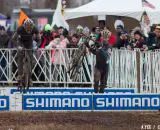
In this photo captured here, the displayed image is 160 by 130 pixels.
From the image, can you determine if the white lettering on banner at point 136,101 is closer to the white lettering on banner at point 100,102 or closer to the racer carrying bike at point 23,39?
the white lettering on banner at point 100,102

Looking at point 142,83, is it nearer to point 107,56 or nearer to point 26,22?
point 107,56

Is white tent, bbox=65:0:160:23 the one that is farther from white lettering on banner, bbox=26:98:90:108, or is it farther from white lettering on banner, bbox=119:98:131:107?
white lettering on banner, bbox=26:98:90:108

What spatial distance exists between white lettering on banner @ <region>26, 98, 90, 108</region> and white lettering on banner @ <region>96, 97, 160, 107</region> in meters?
0.32

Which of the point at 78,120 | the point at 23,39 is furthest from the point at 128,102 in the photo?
the point at 23,39

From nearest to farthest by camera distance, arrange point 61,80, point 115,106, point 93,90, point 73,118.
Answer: point 73,118 < point 115,106 < point 93,90 < point 61,80

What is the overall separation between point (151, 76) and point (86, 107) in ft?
12.8

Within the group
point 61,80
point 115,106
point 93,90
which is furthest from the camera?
point 61,80

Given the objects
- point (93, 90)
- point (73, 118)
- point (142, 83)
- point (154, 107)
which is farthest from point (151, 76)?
point (73, 118)

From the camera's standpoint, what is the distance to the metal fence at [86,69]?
1830 centimetres

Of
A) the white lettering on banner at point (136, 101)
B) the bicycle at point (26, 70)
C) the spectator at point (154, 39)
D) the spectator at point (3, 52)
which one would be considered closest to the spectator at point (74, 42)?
the spectator at point (3, 52)

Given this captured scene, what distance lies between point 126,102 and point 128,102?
43mm

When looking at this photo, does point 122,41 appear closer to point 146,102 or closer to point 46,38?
point 46,38

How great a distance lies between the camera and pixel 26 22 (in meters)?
18.2

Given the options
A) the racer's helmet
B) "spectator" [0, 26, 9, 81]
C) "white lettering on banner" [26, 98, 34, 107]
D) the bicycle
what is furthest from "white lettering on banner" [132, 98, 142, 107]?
"spectator" [0, 26, 9, 81]
